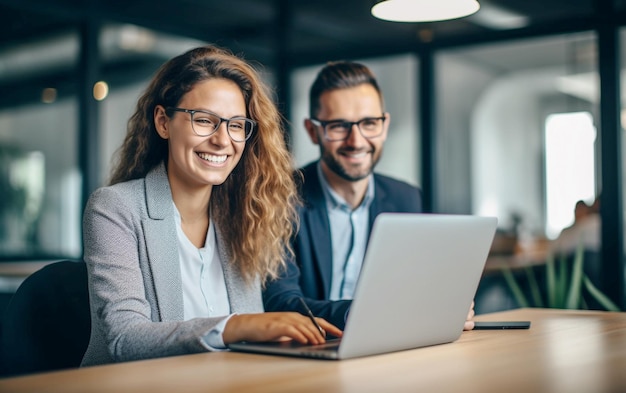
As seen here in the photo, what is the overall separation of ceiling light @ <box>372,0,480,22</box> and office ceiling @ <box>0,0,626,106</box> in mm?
1727

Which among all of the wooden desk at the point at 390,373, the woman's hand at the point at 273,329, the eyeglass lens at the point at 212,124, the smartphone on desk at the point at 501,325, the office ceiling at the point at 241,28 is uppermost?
the office ceiling at the point at 241,28

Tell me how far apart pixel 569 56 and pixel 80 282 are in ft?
25.8

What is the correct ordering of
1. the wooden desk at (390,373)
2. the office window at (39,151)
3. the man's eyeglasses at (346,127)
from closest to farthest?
the wooden desk at (390,373), the man's eyeglasses at (346,127), the office window at (39,151)

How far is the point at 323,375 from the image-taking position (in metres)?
1.33

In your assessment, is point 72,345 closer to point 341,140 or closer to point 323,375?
point 323,375

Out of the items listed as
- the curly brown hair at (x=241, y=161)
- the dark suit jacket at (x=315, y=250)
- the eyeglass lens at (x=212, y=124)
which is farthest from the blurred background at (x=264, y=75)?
the eyeglass lens at (x=212, y=124)

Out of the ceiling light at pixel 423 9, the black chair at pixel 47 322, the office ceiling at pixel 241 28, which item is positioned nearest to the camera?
the black chair at pixel 47 322

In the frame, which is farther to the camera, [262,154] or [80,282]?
[262,154]

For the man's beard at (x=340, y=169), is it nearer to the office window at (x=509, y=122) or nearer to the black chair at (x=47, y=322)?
the black chair at (x=47, y=322)

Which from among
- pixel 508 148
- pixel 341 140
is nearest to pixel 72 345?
pixel 341 140

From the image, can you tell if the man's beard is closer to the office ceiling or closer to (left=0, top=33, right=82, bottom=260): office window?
the office ceiling

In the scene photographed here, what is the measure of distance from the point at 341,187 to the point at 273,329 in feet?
4.06

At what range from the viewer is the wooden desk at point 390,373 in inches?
48.8

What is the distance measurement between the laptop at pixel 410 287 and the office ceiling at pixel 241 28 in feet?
8.97
